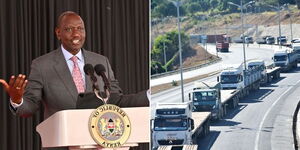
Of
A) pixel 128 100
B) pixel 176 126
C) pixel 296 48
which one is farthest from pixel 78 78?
pixel 296 48

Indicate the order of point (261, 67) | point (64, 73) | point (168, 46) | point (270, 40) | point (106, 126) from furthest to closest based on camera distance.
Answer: point (261, 67), point (270, 40), point (168, 46), point (64, 73), point (106, 126)

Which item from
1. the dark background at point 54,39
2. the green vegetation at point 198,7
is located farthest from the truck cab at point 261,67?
the dark background at point 54,39

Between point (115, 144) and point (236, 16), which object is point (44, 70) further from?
point (236, 16)

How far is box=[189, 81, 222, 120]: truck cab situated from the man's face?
11.7ft

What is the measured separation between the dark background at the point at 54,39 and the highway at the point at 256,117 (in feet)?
2.11

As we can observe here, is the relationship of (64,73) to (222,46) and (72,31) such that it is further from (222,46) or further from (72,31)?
(222,46)

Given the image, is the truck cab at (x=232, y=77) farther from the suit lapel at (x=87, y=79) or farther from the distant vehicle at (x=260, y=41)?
the suit lapel at (x=87, y=79)

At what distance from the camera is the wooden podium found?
2.26m

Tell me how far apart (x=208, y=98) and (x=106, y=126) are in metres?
4.12

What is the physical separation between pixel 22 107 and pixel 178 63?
12.7 feet

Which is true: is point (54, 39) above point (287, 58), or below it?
above

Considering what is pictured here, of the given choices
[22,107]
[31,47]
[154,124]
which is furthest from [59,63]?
[154,124]

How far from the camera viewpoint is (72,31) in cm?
259

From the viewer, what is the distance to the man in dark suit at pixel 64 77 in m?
2.54
